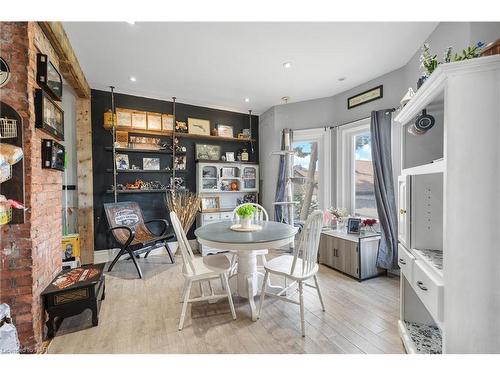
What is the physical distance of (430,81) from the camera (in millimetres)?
1240

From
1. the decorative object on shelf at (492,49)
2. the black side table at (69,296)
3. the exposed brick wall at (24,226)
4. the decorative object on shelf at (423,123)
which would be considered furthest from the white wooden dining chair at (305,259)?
the exposed brick wall at (24,226)

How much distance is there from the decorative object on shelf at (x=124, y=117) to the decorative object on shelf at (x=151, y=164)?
61cm

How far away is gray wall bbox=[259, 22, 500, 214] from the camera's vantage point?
181cm

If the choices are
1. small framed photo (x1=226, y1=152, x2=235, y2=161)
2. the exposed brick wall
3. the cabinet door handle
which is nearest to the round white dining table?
the cabinet door handle

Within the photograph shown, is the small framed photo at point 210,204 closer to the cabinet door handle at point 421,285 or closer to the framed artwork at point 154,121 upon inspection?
the framed artwork at point 154,121

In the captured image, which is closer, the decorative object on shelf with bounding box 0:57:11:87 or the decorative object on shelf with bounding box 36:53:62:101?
the decorative object on shelf with bounding box 0:57:11:87

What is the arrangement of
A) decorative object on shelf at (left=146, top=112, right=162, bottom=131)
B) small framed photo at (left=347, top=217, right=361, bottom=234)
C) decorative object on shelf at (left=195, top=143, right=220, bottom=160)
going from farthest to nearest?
decorative object on shelf at (left=195, top=143, right=220, bottom=160) < decorative object on shelf at (left=146, top=112, right=162, bottom=131) < small framed photo at (left=347, top=217, right=361, bottom=234)

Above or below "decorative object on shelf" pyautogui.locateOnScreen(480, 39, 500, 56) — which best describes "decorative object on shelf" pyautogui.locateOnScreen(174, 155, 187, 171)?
below

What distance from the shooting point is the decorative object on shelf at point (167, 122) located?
12.8ft

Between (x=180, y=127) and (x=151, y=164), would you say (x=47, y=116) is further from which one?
(x=180, y=127)

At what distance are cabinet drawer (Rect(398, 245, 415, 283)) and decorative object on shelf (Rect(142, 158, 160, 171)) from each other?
360 cm

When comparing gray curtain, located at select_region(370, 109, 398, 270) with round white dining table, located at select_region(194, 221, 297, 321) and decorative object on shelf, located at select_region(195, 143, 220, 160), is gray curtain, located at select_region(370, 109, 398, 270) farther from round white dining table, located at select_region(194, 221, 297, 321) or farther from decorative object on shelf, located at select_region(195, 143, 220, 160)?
decorative object on shelf, located at select_region(195, 143, 220, 160)
